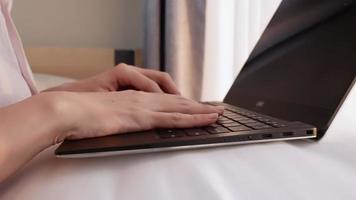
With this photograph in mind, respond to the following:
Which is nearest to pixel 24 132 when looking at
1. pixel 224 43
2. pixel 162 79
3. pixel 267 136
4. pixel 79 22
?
pixel 267 136

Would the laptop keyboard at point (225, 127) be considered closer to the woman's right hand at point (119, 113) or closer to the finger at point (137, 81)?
the woman's right hand at point (119, 113)

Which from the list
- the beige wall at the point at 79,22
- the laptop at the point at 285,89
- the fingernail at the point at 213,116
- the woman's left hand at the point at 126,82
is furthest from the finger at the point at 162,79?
the beige wall at the point at 79,22

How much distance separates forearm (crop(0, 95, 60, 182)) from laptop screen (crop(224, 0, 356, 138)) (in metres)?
0.32

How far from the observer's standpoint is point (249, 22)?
1484 millimetres

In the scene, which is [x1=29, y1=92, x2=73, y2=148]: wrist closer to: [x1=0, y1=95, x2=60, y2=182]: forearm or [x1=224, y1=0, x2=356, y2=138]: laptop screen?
[x1=0, y1=95, x2=60, y2=182]: forearm

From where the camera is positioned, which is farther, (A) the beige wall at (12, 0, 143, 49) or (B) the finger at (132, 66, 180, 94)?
(A) the beige wall at (12, 0, 143, 49)

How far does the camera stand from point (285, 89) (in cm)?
64

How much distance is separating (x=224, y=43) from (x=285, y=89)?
947mm

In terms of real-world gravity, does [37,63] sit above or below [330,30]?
below

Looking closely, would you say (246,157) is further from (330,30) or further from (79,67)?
(79,67)

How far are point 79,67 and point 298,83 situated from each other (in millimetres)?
1395

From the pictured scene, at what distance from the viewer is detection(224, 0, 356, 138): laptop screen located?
51cm

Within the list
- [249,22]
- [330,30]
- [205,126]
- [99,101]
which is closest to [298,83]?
[330,30]

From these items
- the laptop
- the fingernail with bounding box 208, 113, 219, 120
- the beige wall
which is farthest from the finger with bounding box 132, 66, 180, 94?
the beige wall
